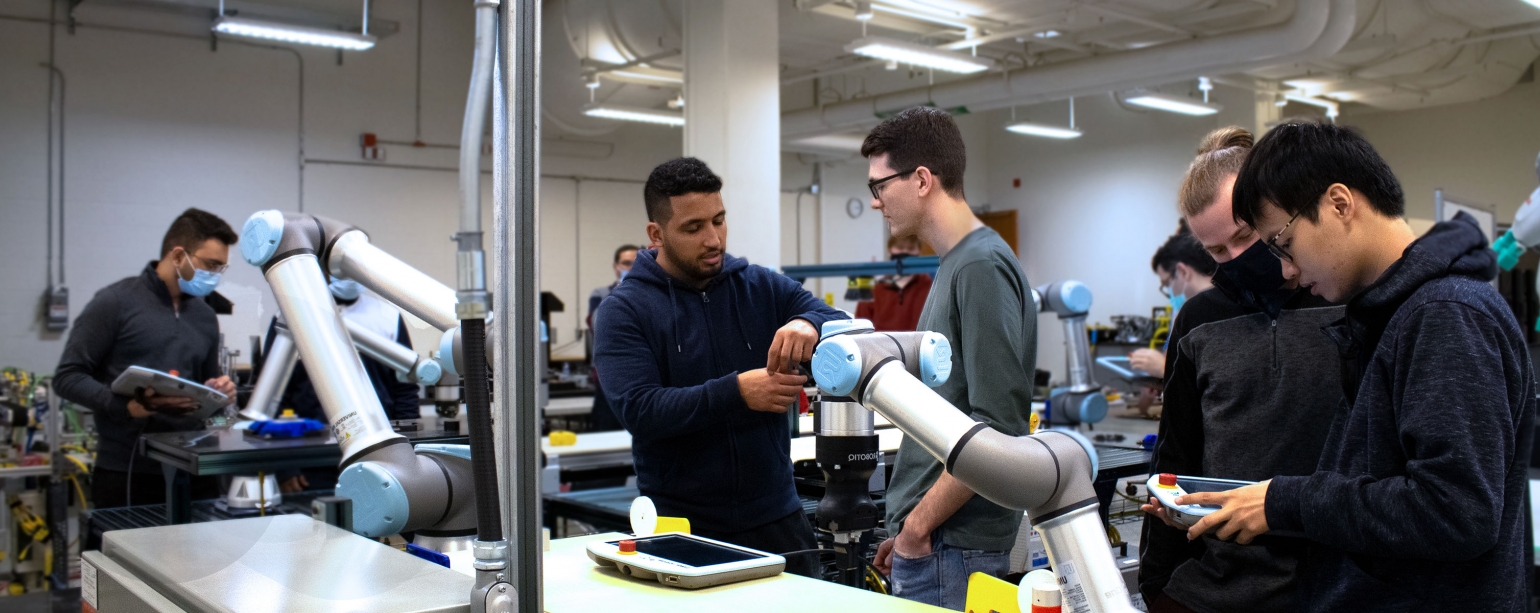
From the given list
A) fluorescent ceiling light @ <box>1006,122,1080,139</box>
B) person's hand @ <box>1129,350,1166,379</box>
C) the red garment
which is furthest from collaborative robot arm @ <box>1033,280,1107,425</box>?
fluorescent ceiling light @ <box>1006,122,1080,139</box>

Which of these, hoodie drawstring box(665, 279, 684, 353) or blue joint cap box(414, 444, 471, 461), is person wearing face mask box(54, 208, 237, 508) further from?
blue joint cap box(414, 444, 471, 461)

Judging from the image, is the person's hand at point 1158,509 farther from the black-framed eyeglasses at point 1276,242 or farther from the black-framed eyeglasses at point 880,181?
the black-framed eyeglasses at point 880,181

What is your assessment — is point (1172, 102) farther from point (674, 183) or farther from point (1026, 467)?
point (1026, 467)

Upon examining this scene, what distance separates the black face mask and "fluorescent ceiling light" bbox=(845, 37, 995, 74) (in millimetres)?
4962

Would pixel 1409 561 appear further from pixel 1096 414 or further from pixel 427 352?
pixel 1096 414

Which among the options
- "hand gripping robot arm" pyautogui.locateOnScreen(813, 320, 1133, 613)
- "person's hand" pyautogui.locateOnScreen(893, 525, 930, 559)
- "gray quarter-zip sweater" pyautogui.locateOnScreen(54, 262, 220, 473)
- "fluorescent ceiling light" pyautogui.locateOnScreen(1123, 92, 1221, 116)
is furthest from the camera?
"fluorescent ceiling light" pyautogui.locateOnScreen(1123, 92, 1221, 116)

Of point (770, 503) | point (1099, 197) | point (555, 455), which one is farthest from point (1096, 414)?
point (1099, 197)

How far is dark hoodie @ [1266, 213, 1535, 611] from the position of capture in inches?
42.3

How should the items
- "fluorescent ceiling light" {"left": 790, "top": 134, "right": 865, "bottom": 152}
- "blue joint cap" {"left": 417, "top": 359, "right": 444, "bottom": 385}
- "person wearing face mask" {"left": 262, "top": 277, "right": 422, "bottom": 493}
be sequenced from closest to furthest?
"blue joint cap" {"left": 417, "top": 359, "right": 444, "bottom": 385} < "person wearing face mask" {"left": 262, "top": 277, "right": 422, "bottom": 493} < "fluorescent ceiling light" {"left": 790, "top": 134, "right": 865, "bottom": 152}

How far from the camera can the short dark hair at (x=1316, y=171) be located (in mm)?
1184

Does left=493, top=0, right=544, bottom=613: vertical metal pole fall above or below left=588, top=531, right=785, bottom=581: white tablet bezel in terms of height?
above

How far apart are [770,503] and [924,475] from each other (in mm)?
310

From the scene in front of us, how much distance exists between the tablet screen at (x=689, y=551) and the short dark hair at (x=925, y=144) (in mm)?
696

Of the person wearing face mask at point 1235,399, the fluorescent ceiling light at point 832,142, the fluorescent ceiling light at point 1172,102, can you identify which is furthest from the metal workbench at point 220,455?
the fluorescent ceiling light at point 832,142
